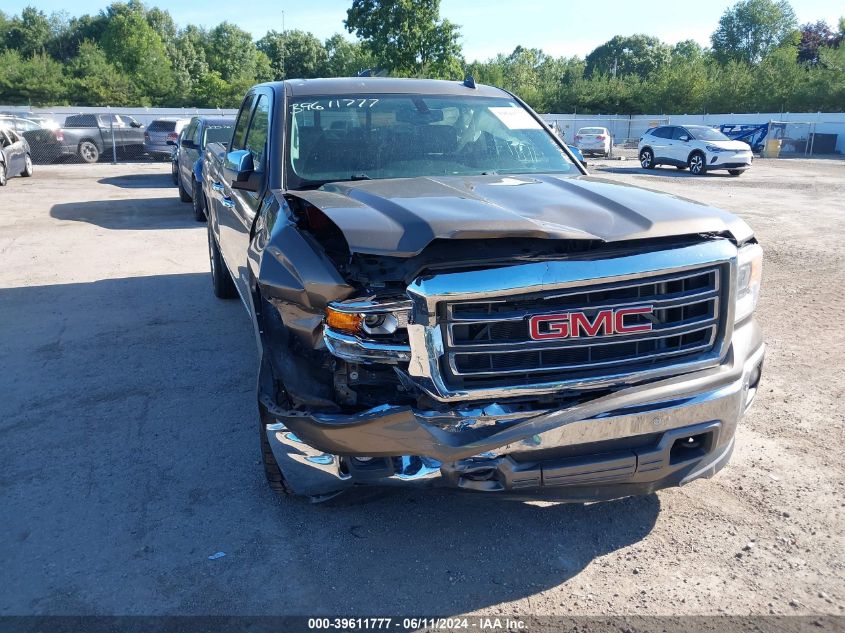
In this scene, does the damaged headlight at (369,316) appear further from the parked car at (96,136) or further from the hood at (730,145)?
the parked car at (96,136)

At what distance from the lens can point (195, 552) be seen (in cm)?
307

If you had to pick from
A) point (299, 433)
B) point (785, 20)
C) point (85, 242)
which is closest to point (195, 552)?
point (299, 433)

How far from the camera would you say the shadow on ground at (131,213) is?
12.2m

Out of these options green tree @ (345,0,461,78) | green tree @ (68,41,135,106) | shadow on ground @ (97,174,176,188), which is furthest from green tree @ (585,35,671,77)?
shadow on ground @ (97,174,176,188)

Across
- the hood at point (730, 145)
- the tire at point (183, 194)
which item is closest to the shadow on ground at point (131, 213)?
the tire at point (183, 194)

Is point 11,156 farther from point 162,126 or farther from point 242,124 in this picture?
point 242,124

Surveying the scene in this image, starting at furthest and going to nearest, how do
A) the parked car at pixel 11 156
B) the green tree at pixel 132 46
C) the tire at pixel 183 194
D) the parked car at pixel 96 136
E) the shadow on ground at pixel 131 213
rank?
the green tree at pixel 132 46, the parked car at pixel 96 136, the parked car at pixel 11 156, the tire at pixel 183 194, the shadow on ground at pixel 131 213

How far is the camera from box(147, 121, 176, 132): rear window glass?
24.5m

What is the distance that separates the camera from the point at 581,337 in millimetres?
2668

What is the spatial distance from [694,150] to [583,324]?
24351 millimetres

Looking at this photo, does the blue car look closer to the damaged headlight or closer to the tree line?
the damaged headlight

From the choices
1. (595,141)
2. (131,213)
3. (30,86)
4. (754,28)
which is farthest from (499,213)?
(754,28)

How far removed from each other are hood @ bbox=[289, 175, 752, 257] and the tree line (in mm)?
26943

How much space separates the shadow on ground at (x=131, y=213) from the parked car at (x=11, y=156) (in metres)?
4.37
